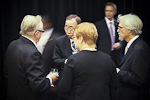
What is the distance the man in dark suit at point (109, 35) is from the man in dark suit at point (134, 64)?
77 cm

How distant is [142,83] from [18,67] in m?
1.42

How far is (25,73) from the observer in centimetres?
204

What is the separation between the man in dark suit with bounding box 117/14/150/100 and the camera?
7.54 feet

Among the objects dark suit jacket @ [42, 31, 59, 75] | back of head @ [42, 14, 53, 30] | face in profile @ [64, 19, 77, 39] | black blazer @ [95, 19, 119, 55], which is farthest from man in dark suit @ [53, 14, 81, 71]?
black blazer @ [95, 19, 119, 55]

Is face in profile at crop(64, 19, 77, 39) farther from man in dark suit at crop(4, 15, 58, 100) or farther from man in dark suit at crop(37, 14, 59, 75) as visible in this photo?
man in dark suit at crop(4, 15, 58, 100)

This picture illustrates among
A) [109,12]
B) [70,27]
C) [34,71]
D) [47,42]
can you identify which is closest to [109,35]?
[109,12]

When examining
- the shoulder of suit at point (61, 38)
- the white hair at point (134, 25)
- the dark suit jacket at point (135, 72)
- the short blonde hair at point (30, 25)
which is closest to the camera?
the short blonde hair at point (30, 25)

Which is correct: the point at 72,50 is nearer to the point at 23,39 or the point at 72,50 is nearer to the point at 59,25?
the point at 59,25

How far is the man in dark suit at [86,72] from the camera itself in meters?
1.77

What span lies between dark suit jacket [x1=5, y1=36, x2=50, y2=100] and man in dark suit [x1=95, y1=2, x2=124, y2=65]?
151cm

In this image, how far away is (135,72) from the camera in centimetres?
229

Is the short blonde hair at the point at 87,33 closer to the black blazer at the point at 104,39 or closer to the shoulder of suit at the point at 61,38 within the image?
the shoulder of suit at the point at 61,38

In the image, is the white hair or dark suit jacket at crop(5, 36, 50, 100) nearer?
dark suit jacket at crop(5, 36, 50, 100)

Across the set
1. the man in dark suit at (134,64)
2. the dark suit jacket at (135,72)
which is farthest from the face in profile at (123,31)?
the dark suit jacket at (135,72)
